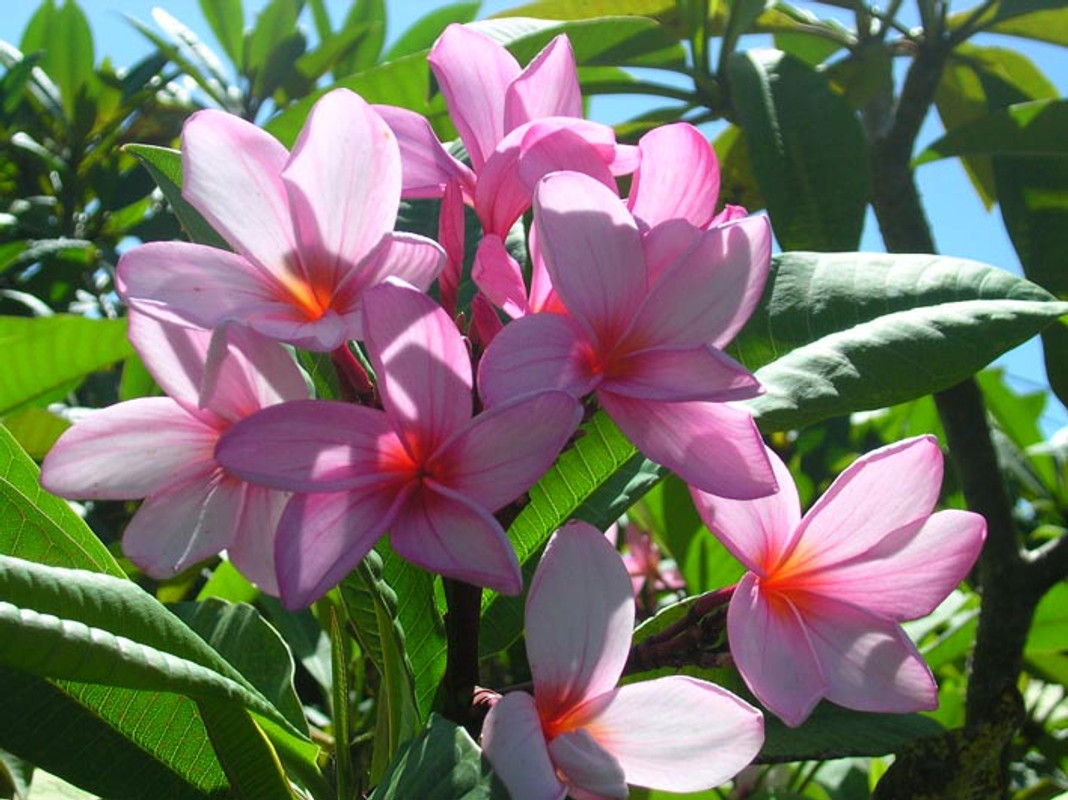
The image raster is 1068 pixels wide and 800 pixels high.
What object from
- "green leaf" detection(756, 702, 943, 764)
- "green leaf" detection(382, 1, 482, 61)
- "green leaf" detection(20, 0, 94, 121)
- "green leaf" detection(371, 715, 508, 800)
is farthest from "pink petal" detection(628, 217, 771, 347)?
"green leaf" detection(20, 0, 94, 121)

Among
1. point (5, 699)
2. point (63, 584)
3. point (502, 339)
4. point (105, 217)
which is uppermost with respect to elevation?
point (502, 339)

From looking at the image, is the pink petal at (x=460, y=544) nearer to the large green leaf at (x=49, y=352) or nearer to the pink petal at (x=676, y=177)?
the pink petal at (x=676, y=177)

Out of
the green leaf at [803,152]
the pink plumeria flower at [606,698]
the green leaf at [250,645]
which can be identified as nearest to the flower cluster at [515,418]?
the pink plumeria flower at [606,698]

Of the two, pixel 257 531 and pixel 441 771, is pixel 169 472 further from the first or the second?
pixel 441 771

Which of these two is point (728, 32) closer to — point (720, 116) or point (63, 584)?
point (720, 116)

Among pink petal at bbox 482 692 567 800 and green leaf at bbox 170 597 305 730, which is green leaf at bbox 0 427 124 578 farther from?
pink petal at bbox 482 692 567 800

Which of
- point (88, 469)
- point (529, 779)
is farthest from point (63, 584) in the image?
point (529, 779)
